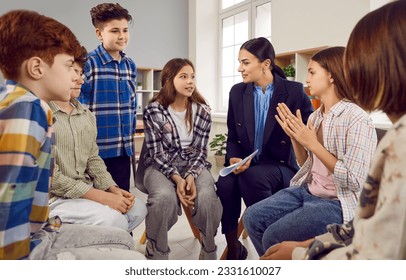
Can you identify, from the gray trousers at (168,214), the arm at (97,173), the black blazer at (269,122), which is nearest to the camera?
the arm at (97,173)

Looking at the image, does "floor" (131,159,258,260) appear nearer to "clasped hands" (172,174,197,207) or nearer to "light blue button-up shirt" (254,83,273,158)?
"clasped hands" (172,174,197,207)

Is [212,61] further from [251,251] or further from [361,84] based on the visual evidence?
[361,84]

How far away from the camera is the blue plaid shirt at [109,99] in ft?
5.62

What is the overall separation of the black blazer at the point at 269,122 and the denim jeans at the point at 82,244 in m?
0.89

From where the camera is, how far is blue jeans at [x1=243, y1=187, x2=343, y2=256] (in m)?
1.14

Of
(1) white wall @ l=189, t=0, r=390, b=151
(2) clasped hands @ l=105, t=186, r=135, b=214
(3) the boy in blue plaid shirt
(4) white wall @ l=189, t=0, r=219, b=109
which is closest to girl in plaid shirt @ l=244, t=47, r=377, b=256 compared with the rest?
(2) clasped hands @ l=105, t=186, r=135, b=214

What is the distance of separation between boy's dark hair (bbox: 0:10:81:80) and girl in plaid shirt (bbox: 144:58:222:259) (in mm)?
877

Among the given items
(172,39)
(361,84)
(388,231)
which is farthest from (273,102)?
(172,39)

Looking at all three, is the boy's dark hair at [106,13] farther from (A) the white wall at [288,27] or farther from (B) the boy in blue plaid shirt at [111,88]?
(A) the white wall at [288,27]

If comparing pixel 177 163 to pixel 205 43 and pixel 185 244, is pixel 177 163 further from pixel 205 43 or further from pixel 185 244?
pixel 205 43

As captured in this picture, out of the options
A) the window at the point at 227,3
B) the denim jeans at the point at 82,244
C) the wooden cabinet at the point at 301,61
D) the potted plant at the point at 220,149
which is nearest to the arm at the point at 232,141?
the denim jeans at the point at 82,244

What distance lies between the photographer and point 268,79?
1771 millimetres

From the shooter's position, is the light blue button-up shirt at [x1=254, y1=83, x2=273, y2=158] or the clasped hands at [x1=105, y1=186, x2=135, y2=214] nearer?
the clasped hands at [x1=105, y1=186, x2=135, y2=214]

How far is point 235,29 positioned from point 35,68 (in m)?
4.27
